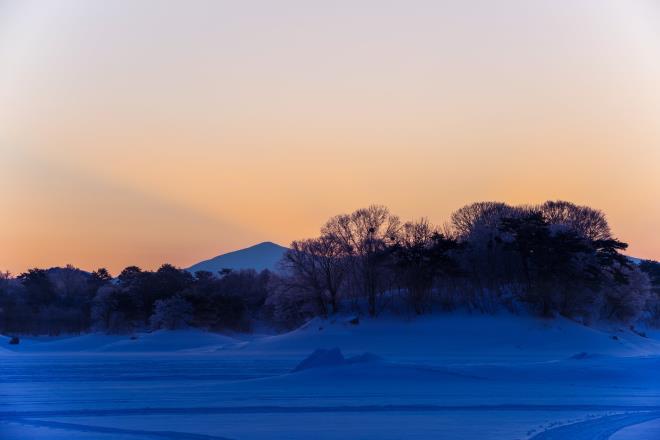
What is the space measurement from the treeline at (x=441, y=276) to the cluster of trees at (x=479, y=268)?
85mm

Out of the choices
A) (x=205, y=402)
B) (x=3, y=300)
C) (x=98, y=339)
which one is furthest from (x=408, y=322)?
(x=3, y=300)

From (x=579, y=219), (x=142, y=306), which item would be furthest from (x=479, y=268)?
(x=142, y=306)

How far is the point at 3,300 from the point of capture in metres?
101

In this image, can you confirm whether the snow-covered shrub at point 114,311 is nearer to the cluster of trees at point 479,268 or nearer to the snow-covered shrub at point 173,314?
the snow-covered shrub at point 173,314

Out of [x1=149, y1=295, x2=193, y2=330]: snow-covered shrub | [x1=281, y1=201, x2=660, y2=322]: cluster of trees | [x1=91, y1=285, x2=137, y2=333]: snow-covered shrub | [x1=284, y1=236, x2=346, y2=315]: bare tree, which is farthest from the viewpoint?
[x1=91, y1=285, x2=137, y2=333]: snow-covered shrub

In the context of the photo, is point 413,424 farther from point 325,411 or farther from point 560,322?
point 560,322

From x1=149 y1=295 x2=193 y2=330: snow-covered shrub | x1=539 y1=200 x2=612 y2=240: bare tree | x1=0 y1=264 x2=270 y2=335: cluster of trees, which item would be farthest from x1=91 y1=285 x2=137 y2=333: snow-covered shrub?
x1=539 y1=200 x2=612 y2=240: bare tree

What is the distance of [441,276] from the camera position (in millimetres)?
61125

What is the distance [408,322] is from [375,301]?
5.39 meters

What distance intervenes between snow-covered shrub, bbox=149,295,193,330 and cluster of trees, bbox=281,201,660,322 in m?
10.4

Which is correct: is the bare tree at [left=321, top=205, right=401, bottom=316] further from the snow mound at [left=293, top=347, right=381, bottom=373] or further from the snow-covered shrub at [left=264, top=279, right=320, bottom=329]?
the snow mound at [left=293, top=347, right=381, bottom=373]

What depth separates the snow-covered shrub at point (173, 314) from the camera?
70.4 meters

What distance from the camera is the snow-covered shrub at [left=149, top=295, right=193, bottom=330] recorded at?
7038 centimetres

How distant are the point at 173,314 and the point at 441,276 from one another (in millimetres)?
25284
